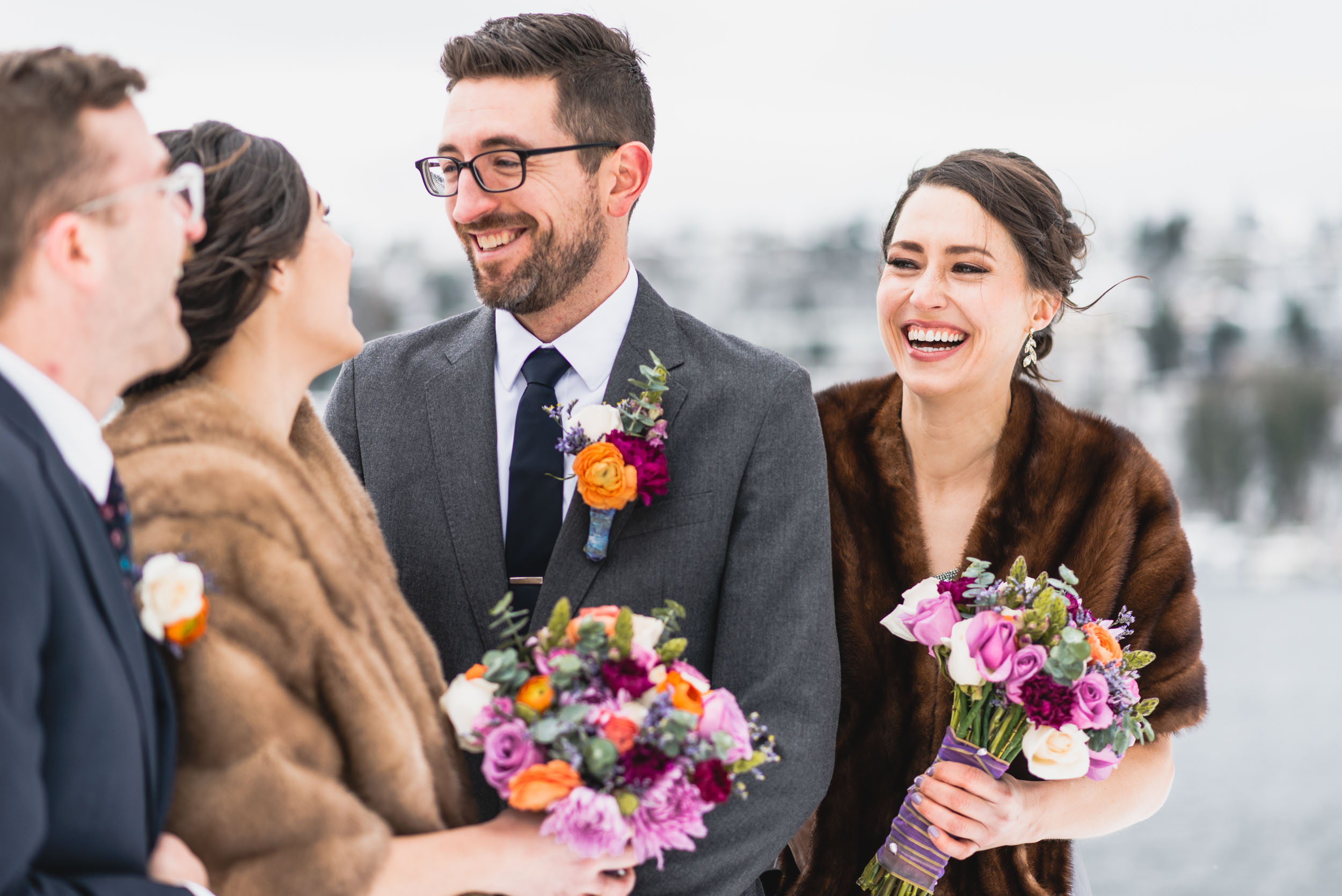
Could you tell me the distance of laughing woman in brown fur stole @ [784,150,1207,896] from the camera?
260 centimetres

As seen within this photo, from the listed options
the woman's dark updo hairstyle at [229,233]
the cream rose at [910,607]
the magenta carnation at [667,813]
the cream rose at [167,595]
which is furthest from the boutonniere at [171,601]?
the cream rose at [910,607]

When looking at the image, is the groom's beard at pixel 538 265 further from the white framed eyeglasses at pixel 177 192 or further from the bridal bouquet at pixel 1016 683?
the bridal bouquet at pixel 1016 683

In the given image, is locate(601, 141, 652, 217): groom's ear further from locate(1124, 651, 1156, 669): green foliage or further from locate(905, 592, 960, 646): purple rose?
locate(1124, 651, 1156, 669): green foliage

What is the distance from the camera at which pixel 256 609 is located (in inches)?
57.4

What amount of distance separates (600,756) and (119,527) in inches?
26.3

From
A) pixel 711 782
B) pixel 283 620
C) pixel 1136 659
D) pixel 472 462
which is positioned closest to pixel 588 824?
pixel 711 782

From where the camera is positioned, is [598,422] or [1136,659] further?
[1136,659]

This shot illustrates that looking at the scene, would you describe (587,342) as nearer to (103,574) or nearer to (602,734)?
(602,734)

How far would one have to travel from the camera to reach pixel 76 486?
1269 millimetres

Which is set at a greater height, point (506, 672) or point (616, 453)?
point (616, 453)

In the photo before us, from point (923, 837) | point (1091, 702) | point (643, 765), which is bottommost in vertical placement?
point (923, 837)

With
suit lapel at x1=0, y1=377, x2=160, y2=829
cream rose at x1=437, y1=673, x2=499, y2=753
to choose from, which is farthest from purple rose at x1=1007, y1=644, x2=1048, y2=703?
suit lapel at x1=0, y1=377, x2=160, y2=829

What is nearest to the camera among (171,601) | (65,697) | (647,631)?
(65,697)

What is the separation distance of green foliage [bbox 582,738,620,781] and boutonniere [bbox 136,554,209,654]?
527 mm
